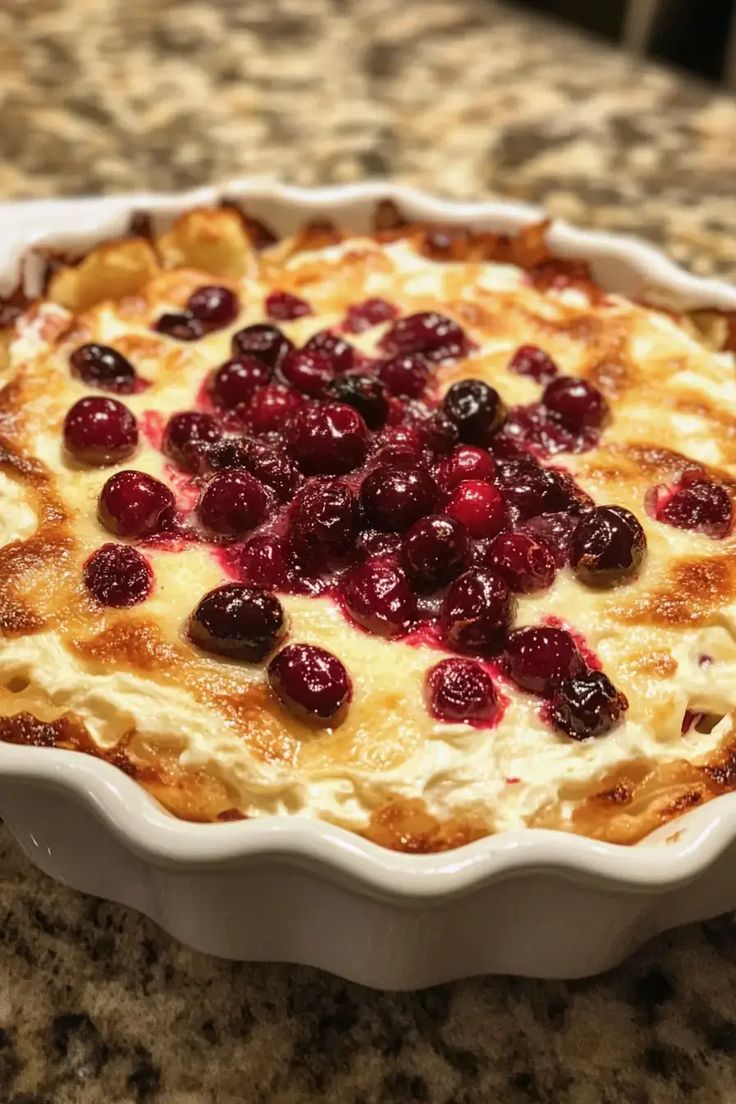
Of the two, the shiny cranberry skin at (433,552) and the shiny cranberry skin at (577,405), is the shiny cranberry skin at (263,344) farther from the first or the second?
the shiny cranberry skin at (433,552)

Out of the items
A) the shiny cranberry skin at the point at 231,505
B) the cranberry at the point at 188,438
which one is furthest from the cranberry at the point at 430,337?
the shiny cranberry skin at the point at 231,505

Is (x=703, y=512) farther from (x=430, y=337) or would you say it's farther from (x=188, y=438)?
(x=188, y=438)

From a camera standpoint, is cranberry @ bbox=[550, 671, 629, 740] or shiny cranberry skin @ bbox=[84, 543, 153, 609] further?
shiny cranberry skin @ bbox=[84, 543, 153, 609]

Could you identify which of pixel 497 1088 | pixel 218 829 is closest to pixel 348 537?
pixel 218 829

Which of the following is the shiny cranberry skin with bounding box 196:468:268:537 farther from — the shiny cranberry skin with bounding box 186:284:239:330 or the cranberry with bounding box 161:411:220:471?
the shiny cranberry skin with bounding box 186:284:239:330

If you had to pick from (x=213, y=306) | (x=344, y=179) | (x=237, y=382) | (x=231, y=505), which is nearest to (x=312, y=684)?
(x=231, y=505)

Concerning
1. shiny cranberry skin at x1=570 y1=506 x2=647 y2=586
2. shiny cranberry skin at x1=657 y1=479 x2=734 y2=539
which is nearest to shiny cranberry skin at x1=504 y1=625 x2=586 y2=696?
shiny cranberry skin at x1=570 y1=506 x2=647 y2=586
